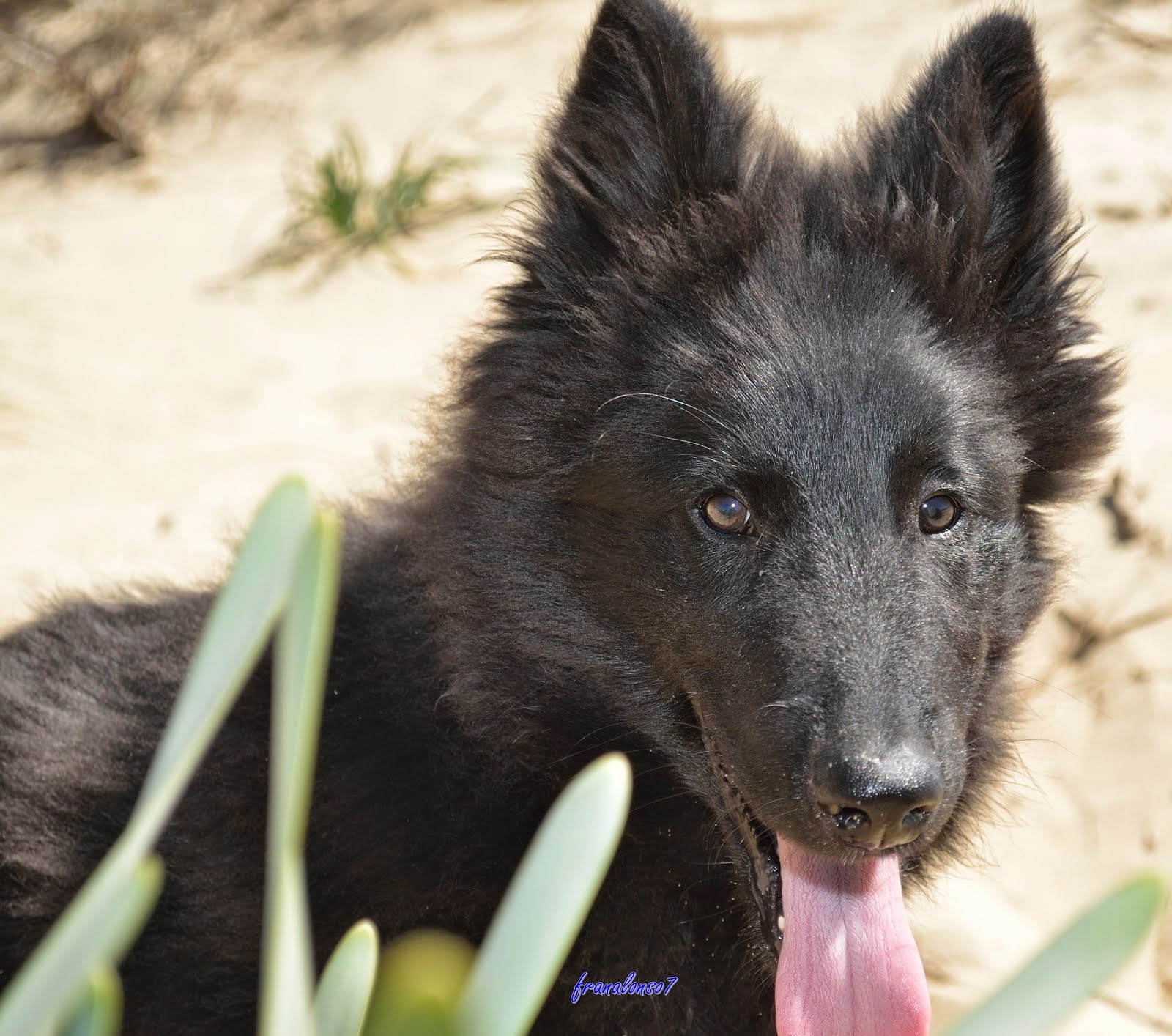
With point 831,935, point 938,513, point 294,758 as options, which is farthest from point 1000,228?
point 294,758

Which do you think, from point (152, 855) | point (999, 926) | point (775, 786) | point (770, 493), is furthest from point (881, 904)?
point (152, 855)

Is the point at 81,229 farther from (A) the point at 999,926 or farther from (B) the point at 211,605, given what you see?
(A) the point at 999,926

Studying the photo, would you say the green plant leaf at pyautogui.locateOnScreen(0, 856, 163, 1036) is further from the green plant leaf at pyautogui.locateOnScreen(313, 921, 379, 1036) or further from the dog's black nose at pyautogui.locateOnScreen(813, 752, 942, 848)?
the dog's black nose at pyautogui.locateOnScreen(813, 752, 942, 848)

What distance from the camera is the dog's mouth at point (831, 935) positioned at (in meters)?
2.51

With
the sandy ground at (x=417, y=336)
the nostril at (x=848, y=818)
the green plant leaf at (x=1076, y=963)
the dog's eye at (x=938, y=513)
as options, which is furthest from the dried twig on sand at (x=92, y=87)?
the green plant leaf at (x=1076, y=963)

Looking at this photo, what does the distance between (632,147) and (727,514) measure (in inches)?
32.3

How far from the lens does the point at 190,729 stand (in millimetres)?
1074

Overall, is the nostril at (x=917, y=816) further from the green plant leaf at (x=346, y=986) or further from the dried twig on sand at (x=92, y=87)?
the dried twig on sand at (x=92, y=87)

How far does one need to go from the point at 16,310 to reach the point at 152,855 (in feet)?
15.9

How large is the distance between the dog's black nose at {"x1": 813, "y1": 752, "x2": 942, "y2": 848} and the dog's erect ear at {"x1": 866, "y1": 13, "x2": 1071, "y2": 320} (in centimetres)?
105

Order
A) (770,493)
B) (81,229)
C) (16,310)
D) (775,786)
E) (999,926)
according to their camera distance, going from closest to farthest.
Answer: (775,786)
(770,493)
(999,926)
(16,310)
(81,229)

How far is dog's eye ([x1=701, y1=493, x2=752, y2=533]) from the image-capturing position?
263 centimetres

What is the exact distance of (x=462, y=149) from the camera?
27.2 ft
